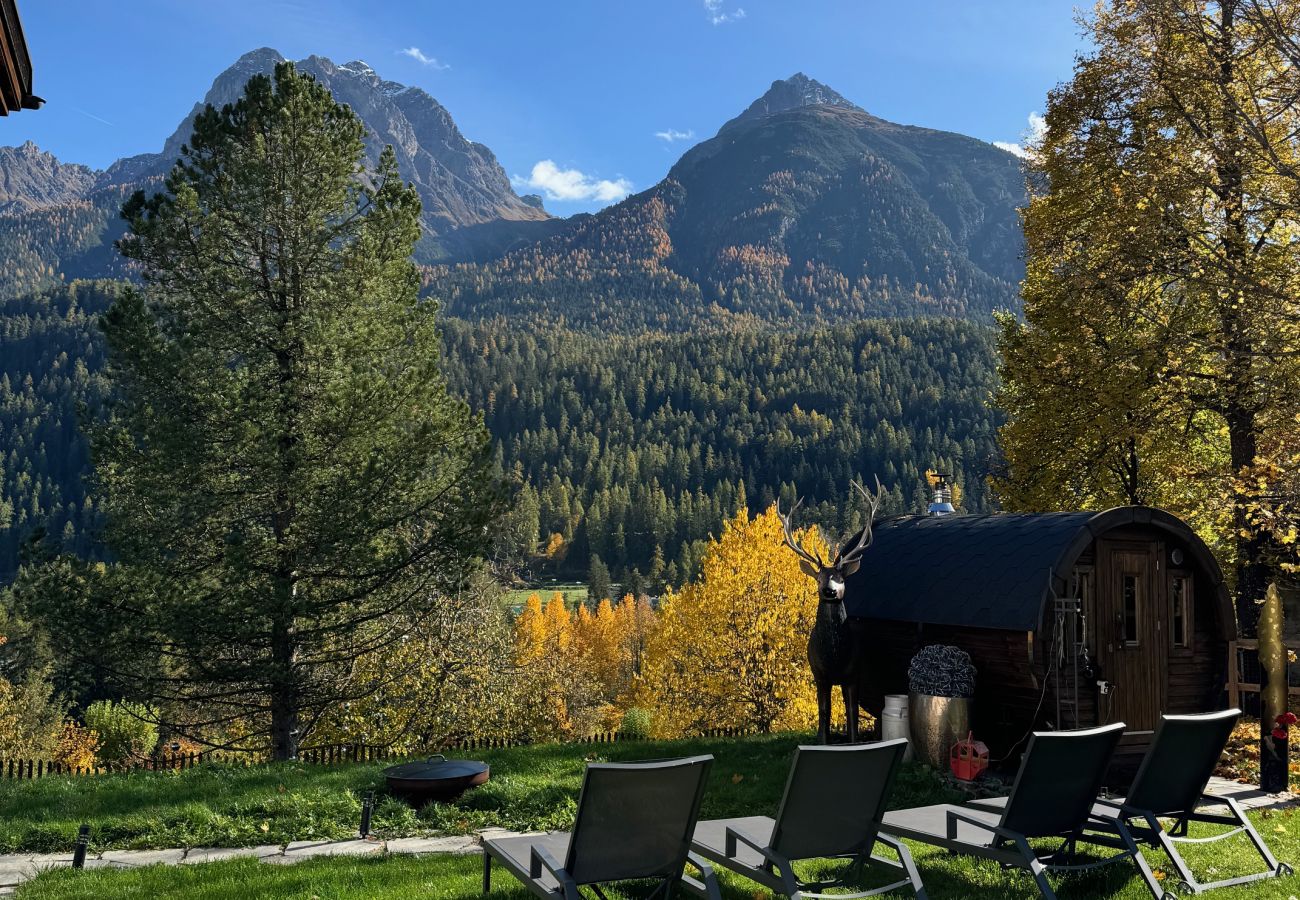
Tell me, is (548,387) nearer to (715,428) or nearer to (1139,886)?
(715,428)

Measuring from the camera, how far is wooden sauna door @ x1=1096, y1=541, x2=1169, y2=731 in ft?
36.1

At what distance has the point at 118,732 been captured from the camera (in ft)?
148

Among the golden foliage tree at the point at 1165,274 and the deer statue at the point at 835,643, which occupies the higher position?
the golden foliage tree at the point at 1165,274

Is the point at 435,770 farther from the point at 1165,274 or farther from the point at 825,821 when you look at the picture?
the point at 1165,274

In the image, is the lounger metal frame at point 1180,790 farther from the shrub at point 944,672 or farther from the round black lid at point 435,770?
the round black lid at point 435,770

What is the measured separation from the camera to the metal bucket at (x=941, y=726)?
35.1ft

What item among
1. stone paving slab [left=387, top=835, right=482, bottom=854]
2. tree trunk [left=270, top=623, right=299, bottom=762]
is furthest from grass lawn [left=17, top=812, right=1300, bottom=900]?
tree trunk [left=270, top=623, right=299, bottom=762]

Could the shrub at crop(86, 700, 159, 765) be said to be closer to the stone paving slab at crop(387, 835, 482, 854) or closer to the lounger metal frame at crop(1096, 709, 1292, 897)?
the stone paving slab at crop(387, 835, 482, 854)

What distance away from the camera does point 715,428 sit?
586 feet

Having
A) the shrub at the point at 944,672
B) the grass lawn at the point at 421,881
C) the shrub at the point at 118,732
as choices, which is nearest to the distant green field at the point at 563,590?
the shrub at the point at 118,732

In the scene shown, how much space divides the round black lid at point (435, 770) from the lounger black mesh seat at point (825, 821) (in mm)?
3725

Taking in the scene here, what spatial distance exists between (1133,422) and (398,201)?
42.2 ft

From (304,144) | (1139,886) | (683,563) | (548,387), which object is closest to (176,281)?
(304,144)

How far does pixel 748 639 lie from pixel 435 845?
60.2 ft
